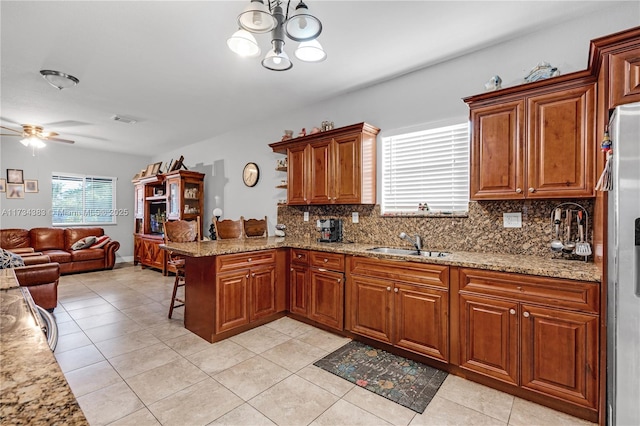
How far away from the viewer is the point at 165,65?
10.5 feet

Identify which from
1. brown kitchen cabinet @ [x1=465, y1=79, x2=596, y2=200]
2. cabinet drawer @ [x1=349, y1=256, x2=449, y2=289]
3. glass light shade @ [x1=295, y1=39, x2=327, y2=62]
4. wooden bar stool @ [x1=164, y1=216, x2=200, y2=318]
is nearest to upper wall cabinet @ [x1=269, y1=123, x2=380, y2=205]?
cabinet drawer @ [x1=349, y1=256, x2=449, y2=289]

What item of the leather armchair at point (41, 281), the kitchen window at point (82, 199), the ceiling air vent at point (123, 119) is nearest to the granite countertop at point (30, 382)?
the leather armchair at point (41, 281)

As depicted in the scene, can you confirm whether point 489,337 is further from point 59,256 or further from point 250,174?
point 59,256

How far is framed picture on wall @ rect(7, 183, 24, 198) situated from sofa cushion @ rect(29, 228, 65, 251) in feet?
2.45

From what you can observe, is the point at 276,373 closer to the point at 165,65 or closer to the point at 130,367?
the point at 130,367

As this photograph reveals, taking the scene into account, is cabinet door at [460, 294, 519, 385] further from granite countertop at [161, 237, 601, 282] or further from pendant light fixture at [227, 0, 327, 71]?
pendant light fixture at [227, 0, 327, 71]

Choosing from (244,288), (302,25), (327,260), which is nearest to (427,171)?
(327,260)

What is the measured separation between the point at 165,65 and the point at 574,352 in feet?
13.7

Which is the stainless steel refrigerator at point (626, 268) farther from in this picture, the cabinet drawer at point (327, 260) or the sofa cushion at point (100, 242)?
the sofa cushion at point (100, 242)

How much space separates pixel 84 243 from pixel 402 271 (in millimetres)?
6779

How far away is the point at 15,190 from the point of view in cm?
625

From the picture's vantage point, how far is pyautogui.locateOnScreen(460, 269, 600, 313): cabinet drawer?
1883 millimetres

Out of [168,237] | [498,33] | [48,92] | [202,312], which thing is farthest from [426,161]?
[48,92]

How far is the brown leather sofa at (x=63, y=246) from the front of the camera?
19.6 ft
